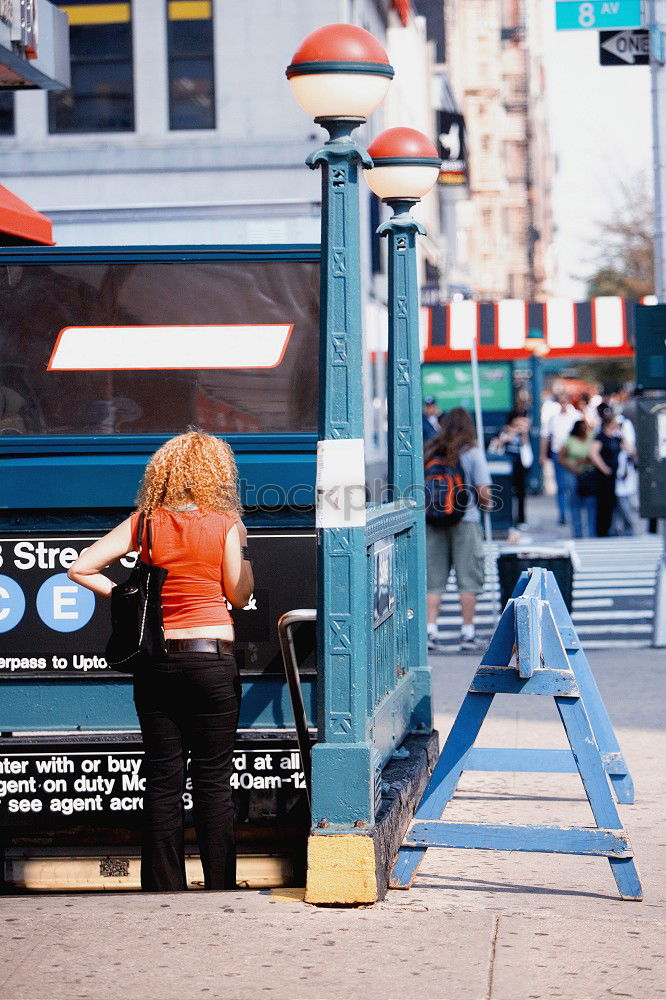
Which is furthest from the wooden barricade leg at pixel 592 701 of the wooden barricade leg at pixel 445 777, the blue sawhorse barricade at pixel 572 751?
the wooden barricade leg at pixel 445 777

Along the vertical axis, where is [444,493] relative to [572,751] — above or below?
above

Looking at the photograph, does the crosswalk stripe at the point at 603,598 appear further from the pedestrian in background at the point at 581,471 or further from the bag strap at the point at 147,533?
the bag strap at the point at 147,533

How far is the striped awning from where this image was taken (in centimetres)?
2570

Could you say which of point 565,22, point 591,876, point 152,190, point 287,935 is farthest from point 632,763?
point 152,190

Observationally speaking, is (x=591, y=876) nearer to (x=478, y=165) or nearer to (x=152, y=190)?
(x=152, y=190)

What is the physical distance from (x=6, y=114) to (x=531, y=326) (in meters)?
9.37

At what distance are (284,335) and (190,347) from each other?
0.43 metres

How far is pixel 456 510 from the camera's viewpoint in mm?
12094

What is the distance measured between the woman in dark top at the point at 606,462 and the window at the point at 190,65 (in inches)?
312

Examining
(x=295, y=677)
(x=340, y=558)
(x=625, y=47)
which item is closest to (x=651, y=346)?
(x=625, y=47)

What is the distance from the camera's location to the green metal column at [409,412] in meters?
7.79

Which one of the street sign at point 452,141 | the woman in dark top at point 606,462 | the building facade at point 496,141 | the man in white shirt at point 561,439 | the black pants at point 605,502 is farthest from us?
the building facade at point 496,141

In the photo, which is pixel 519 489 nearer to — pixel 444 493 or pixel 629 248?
pixel 444 493

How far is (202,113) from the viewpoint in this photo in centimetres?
2353
